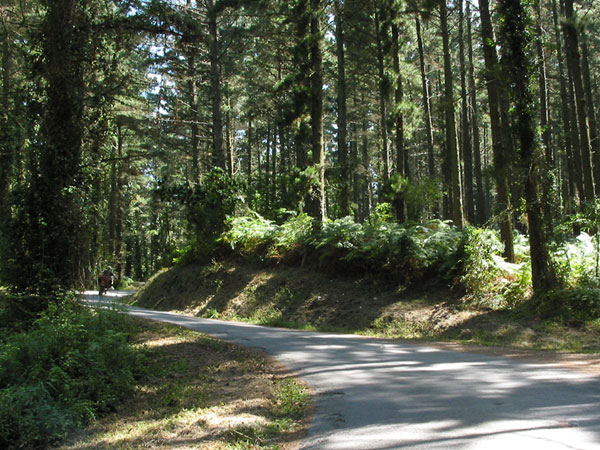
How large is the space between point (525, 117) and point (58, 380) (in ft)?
37.6

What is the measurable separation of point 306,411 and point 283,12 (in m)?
16.8

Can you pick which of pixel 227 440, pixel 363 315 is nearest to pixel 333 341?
pixel 363 315

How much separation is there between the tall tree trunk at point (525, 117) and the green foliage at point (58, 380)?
947cm

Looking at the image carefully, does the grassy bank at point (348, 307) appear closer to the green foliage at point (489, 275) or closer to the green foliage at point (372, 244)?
the green foliage at point (489, 275)

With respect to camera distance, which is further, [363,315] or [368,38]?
[368,38]

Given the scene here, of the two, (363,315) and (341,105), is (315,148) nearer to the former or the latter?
(341,105)

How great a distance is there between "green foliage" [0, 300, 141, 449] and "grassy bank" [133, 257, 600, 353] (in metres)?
6.94

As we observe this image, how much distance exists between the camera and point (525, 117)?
1214cm

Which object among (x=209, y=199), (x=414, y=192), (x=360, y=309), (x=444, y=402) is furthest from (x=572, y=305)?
(x=209, y=199)

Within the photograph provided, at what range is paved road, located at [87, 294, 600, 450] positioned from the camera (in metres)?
4.36

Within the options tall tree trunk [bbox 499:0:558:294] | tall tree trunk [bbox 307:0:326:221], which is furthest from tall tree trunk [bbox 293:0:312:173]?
tall tree trunk [bbox 499:0:558:294]

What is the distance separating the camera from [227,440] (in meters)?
4.98

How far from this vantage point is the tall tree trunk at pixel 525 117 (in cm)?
1198

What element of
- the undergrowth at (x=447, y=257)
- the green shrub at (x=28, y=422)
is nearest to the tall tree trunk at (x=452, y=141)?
the undergrowth at (x=447, y=257)
